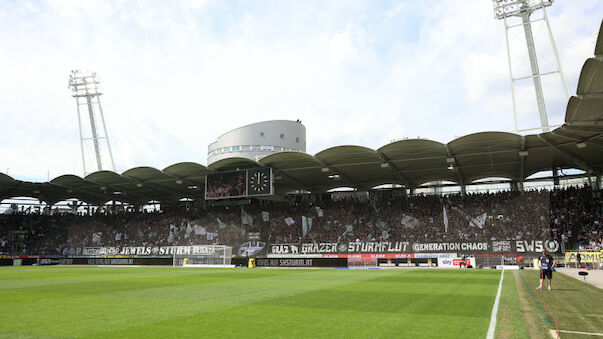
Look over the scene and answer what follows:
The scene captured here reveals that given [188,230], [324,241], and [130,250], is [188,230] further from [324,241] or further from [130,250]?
[324,241]

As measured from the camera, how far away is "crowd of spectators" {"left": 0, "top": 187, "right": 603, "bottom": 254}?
1501 inches

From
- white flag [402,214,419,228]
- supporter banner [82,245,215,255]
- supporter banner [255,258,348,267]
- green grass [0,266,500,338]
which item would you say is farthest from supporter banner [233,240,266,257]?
green grass [0,266,500,338]

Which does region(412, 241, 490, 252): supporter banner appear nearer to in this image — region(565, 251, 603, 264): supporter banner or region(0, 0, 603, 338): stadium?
region(0, 0, 603, 338): stadium

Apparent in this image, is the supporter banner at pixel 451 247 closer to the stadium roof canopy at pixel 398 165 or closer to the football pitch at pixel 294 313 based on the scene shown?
the stadium roof canopy at pixel 398 165

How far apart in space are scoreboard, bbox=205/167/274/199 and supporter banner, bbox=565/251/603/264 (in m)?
25.1

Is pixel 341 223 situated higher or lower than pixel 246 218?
lower

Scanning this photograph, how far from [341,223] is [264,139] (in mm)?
28515

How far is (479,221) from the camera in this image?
4103 cm

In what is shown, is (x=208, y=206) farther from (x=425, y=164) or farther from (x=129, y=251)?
(x=425, y=164)

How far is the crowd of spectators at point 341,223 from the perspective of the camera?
125ft

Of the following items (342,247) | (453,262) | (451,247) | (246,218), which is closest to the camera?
(453,262)

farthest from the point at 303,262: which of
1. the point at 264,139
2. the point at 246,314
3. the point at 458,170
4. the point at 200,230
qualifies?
the point at 264,139

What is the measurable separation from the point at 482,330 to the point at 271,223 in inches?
1661

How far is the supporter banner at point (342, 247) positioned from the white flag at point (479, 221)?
6.82 metres
